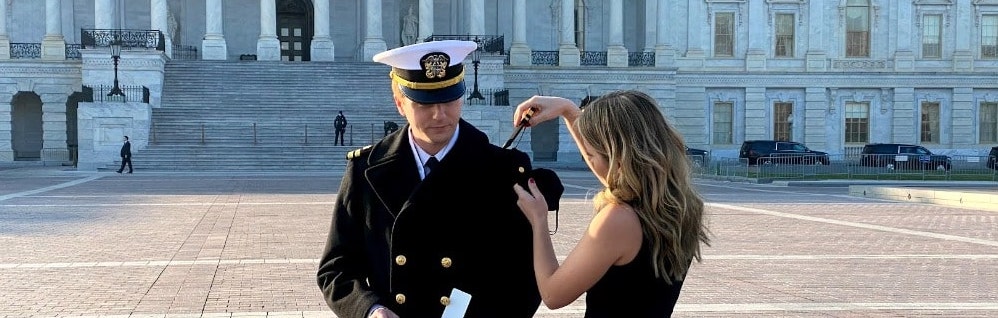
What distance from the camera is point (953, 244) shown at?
1509 cm

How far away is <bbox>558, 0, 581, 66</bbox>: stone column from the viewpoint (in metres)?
53.1

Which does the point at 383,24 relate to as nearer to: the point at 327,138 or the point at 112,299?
the point at 327,138

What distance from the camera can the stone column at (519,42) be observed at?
173 ft

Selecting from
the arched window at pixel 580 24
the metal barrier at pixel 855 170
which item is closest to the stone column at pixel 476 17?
the arched window at pixel 580 24

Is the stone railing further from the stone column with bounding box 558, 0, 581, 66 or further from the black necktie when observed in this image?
the black necktie

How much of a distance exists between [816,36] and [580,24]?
11715 mm

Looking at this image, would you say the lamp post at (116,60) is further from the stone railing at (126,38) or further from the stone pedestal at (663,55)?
the stone pedestal at (663,55)

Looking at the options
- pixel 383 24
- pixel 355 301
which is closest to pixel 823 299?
pixel 355 301

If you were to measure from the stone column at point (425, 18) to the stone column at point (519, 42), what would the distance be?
4.01 metres

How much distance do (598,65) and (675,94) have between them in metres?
4.12

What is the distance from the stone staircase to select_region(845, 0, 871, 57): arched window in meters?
23.8

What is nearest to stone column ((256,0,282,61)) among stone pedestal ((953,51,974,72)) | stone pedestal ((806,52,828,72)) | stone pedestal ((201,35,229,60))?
stone pedestal ((201,35,229,60))

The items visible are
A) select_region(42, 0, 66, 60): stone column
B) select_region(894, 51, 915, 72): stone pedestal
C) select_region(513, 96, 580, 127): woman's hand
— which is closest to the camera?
select_region(513, 96, 580, 127): woman's hand

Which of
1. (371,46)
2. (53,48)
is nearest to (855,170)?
(371,46)
